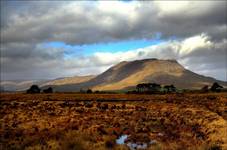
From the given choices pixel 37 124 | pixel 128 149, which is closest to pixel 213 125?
pixel 128 149

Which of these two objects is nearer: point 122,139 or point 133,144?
point 133,144

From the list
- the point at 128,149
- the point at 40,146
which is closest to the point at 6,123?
the point at 40,146

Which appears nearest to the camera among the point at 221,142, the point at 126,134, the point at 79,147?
the point at 79,147

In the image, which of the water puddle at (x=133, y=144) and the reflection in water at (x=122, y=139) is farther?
the reflection in water at (x=122, y=139)

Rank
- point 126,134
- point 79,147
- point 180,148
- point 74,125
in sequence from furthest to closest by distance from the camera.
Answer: point 74,125
point 126,134
point 180,148
point 79,147

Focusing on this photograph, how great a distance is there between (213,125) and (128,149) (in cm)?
1648

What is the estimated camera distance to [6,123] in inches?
1652

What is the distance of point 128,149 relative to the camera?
987 inches

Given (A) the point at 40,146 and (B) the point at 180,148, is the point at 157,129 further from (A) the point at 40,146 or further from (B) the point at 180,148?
(A) the point at 40,146

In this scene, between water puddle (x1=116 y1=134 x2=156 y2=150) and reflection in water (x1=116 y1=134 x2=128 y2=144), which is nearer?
water puddle (x1=116 y1=134 x2=156 y2=150)

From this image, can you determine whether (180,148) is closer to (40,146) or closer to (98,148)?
(98,148)

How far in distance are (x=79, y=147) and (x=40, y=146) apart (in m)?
3.05

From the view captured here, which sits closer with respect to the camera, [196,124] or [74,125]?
[74,125]

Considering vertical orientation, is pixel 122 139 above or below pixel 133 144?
above
